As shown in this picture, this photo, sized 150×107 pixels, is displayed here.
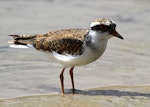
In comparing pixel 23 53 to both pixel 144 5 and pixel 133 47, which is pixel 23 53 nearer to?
pixel 133 47

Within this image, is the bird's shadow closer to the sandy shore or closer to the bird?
the sandy shore

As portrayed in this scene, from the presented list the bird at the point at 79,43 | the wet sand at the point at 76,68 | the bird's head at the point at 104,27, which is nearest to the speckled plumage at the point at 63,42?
the bird at the point at 79,43

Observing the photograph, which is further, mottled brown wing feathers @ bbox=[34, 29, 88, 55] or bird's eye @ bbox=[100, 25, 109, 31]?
mottled brown wing feathers @ bbox=[34, 29, 88, 55]

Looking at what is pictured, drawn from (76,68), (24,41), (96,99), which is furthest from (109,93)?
(24,41)

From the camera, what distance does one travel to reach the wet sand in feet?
26.3

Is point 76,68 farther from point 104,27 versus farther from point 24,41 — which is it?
point 104,27

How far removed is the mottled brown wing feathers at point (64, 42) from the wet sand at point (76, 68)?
2.29 feet

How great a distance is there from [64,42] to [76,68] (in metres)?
1.60

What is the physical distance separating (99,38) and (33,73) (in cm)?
172

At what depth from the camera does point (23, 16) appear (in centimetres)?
1307

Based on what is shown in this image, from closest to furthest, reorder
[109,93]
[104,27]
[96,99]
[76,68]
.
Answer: [104,27] < [96,99] < [109,93] < [76,68]

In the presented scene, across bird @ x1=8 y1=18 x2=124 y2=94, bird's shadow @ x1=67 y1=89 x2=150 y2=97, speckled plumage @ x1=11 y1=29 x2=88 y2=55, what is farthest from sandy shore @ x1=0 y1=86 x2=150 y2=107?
speckled plumage @ x1=11 y1=29 x2=88 y2=55

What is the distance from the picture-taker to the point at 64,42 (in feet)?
25.6

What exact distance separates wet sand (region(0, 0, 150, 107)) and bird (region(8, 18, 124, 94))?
1.96ft
